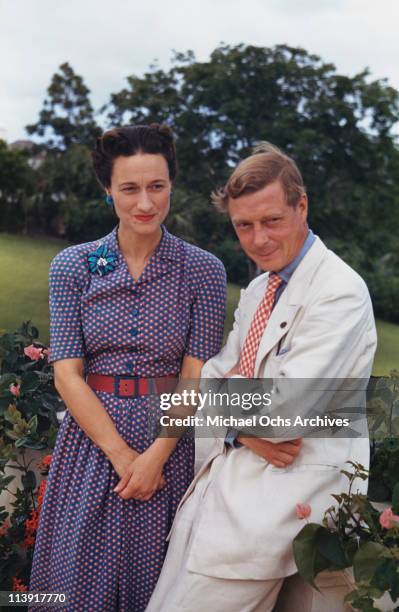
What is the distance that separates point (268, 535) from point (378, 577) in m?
0.28

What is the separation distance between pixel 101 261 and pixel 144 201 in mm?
247

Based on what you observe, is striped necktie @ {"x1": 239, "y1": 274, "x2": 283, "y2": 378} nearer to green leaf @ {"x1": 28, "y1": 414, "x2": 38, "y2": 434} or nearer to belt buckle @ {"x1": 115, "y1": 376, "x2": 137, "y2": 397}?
belt buckle @ {"x1": 115, "y1": 376, "x2": 137, "y2": 397}

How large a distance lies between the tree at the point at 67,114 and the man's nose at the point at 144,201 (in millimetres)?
17641

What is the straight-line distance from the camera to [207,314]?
2.25 metres

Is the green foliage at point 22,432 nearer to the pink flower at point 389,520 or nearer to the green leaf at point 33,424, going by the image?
the green leaf at point 33,424

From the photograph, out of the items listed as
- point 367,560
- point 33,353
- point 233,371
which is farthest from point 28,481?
point 367,560

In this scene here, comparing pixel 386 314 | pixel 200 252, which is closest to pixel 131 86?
pixel 386 314

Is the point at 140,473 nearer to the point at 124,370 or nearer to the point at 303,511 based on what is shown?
the point at 124,370

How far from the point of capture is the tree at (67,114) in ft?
63.1

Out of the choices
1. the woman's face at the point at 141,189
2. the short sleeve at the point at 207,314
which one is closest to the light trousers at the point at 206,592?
the short sleeve at the point at 207,314

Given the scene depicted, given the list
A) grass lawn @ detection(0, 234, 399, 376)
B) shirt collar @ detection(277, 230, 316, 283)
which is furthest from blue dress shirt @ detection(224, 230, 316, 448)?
grass lawn @ detection(0, 234, 399, 376)

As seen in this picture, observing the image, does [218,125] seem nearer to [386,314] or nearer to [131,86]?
[131,86]

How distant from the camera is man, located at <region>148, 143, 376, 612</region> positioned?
1.87 metres

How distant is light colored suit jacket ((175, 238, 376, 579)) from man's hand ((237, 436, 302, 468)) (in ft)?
0.08
